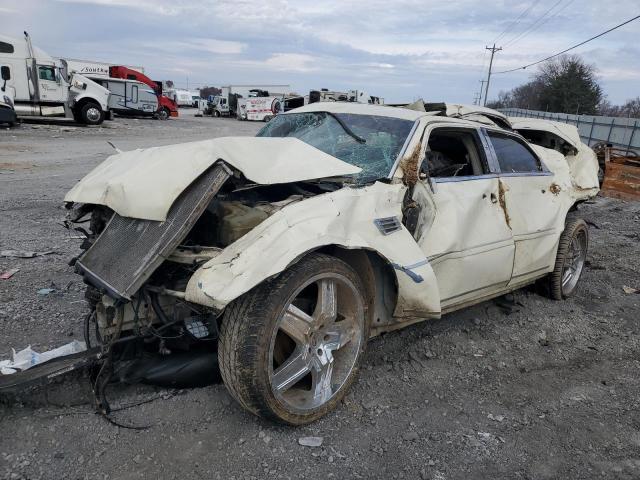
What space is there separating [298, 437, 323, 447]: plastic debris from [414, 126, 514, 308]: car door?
129 cm

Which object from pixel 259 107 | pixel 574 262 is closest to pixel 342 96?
pixel 259 107

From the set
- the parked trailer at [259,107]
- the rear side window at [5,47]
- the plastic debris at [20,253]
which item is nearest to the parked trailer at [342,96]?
the parked trailer at [259,107]

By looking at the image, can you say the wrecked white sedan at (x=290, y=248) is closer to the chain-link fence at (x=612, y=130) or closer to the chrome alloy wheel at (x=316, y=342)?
the chrome alloy wheel at (x=316, y=342)

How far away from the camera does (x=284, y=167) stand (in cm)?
303

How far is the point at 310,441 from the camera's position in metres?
2.70

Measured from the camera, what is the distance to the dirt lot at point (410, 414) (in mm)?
2514

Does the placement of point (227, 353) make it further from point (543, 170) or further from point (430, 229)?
point (543, 170)

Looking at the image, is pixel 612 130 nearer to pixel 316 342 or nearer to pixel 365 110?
pixel 365 110

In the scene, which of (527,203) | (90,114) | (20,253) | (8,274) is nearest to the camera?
(527,203)

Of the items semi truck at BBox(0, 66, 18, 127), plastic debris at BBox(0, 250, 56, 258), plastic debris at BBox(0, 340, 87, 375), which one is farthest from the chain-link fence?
semi truck at BBox(0, 66, 18, 127)

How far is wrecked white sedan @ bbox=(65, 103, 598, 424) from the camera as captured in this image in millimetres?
2512

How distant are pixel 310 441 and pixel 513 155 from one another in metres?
2.99

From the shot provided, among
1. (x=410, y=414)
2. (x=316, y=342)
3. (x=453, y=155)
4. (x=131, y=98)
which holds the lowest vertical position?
(x=410, y=414)

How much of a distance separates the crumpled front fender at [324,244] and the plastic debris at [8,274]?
10.0 feet
